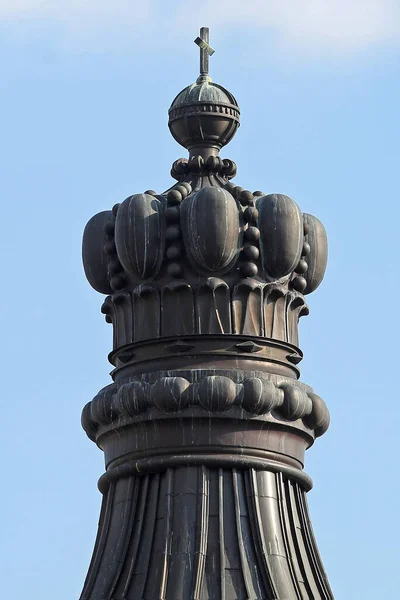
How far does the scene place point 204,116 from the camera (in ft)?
107

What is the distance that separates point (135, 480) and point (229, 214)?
14.3 feet

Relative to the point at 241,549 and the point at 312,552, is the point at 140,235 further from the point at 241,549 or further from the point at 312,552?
the point at 312,552

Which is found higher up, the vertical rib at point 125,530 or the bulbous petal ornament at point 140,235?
the bulbous petal ornament at point 140,235

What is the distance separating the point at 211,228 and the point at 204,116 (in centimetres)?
269

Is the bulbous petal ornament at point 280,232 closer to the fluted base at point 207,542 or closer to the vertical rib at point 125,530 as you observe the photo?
the fluted base at point 207,542

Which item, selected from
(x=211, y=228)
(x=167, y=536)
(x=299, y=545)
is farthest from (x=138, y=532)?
(x=211, y=228)

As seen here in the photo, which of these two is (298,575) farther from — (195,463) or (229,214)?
(229,214)

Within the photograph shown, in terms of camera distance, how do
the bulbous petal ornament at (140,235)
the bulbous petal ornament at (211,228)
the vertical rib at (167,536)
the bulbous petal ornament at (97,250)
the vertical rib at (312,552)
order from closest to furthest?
1. the vertical rib at (167,536)
2. the vertical rib at (312,552)
3. the bulbous petal ornament at (211,228)
4. the bulbous petal ornament at (140,235)
5. the bulbous petal ornament at (97,250)

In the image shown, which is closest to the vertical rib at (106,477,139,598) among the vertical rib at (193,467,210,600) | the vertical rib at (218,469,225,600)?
the vertical rib at (193,467,210,600)

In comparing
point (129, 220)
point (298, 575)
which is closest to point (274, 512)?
point (298, 575)

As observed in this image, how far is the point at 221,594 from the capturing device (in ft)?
96.7

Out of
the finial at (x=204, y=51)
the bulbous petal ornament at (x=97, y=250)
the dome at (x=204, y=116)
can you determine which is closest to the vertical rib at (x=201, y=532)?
the bulbous petal ornament at (x=97, y=250)

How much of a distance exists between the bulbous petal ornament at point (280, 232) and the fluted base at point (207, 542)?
3322 mm

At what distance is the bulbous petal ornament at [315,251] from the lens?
3222 centimetres
